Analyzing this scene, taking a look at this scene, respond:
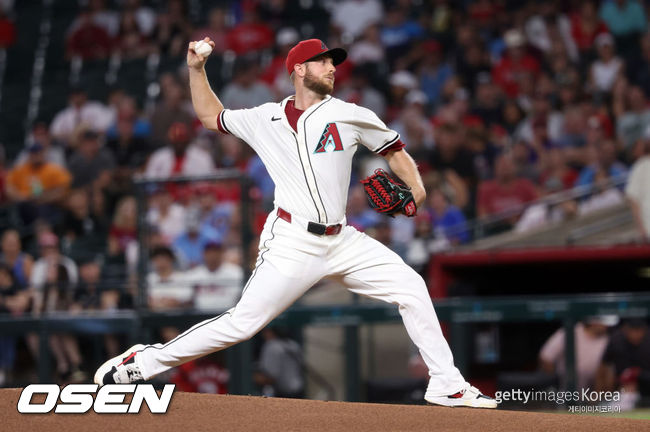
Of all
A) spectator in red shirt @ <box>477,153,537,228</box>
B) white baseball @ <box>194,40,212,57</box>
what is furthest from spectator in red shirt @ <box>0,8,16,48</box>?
white baseball @ <box>194,40,212,57</box>

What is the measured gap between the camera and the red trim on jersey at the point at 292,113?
5.00 metres

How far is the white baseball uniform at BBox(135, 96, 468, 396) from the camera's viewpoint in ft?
16.2

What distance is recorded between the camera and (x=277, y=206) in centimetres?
507

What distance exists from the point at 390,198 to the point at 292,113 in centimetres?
63

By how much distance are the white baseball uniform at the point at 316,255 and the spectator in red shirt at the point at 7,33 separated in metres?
11.2

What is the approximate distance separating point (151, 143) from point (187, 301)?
12.3ft

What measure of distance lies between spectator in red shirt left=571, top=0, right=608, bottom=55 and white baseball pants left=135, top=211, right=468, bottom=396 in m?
7.58

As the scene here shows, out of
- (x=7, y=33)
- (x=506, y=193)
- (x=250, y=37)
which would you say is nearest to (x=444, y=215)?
(x=506, y=193)

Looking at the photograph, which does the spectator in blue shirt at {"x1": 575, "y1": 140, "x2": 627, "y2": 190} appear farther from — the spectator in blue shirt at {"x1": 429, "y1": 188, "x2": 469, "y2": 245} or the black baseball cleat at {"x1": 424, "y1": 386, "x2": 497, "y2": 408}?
the black baseball cleat at {"x1": 424, "y1": 386, "x2": 497, "y2": 408}

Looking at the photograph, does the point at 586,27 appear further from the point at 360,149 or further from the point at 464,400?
the point at 464,400

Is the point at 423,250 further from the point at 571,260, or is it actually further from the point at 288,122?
the point at 288,122

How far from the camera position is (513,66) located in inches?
463

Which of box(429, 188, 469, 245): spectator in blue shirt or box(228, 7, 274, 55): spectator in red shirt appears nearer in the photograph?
box(429, 188, 469, 245): spectator in blue shirt

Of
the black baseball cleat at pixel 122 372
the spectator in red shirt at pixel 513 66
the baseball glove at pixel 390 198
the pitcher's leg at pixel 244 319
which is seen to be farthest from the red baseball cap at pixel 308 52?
the spectator in red shirt at pixel 513 66
